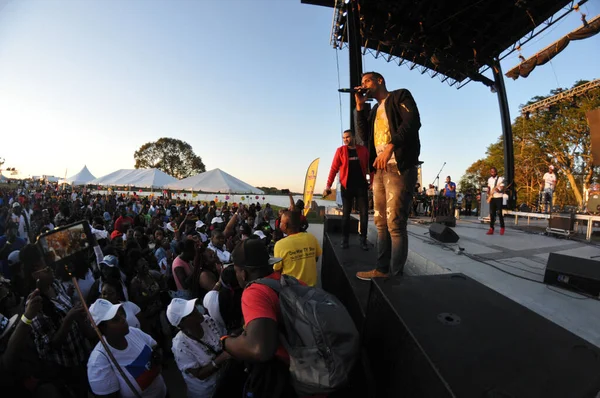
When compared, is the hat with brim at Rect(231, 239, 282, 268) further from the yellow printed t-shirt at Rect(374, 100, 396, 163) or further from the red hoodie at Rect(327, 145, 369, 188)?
the red hoodie at Rect(327, 145, 369, 188)

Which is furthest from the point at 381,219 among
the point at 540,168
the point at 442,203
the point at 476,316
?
the point at 540,168

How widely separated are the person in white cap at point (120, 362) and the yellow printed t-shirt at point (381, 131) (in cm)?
278

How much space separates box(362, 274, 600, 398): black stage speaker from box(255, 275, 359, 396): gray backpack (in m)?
Result: 0.27

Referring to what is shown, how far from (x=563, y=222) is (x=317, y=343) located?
875 cm

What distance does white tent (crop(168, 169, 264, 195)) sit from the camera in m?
17.5

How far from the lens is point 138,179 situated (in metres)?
20.5

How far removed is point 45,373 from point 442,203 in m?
13.6

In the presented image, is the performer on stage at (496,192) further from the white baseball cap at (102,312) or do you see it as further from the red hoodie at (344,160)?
the white baseball cap at (102,312)

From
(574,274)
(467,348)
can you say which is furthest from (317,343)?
(574,274)

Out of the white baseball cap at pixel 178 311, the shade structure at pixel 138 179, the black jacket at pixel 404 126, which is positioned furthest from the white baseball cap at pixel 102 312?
the shade structure at pixel 138 179

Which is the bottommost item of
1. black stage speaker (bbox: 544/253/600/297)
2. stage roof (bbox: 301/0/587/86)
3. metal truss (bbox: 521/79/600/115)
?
black stage speaker (bbox: 544/253/600/297)

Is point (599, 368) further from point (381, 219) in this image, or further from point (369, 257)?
point (369, 257)

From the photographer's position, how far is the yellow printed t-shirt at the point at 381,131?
254 cm

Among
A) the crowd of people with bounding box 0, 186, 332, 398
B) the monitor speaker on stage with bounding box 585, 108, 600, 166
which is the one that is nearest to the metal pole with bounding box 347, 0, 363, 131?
the monitor speaker on stage with bounding box 585, 108, 600, 166
